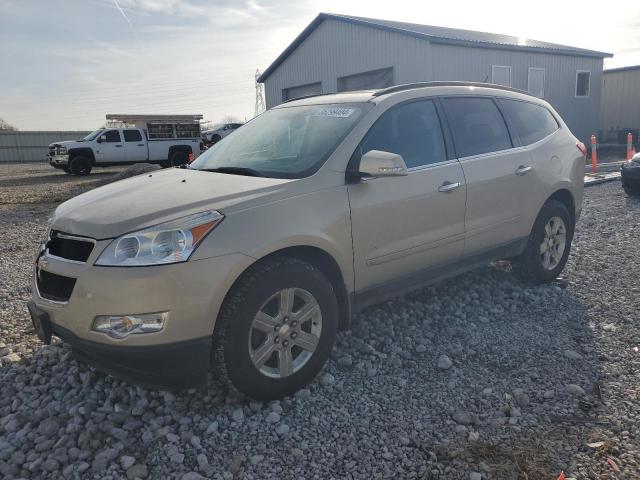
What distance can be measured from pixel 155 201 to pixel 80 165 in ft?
64.6

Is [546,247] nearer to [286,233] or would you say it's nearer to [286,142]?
[286,142]

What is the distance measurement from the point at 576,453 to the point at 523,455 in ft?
0.85

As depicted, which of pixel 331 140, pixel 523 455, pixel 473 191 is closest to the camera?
pixel 523 455

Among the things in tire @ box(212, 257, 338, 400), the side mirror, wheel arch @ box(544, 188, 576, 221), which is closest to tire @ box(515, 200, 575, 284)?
wheel arch @ box(544, 188, 576, 221)

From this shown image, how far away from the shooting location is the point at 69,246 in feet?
9.25

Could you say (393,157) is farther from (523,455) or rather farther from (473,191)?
(523,455)

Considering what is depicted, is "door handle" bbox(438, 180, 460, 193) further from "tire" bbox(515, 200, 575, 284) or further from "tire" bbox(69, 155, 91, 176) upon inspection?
"tire" bbox(69, 155, 91, 176)

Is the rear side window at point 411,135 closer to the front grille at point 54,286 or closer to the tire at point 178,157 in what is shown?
the front grille at point 54,286

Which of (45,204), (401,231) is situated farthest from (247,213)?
(45,204)

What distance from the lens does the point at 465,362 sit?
3.47 meters

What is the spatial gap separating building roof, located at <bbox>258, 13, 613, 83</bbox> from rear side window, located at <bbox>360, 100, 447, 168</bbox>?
1345 cm

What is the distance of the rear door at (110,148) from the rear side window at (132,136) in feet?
0.76

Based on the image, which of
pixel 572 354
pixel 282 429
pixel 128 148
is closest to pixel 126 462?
pixel 282 429

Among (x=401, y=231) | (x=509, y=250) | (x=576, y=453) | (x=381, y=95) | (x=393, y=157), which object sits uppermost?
(x=381, y=95)
